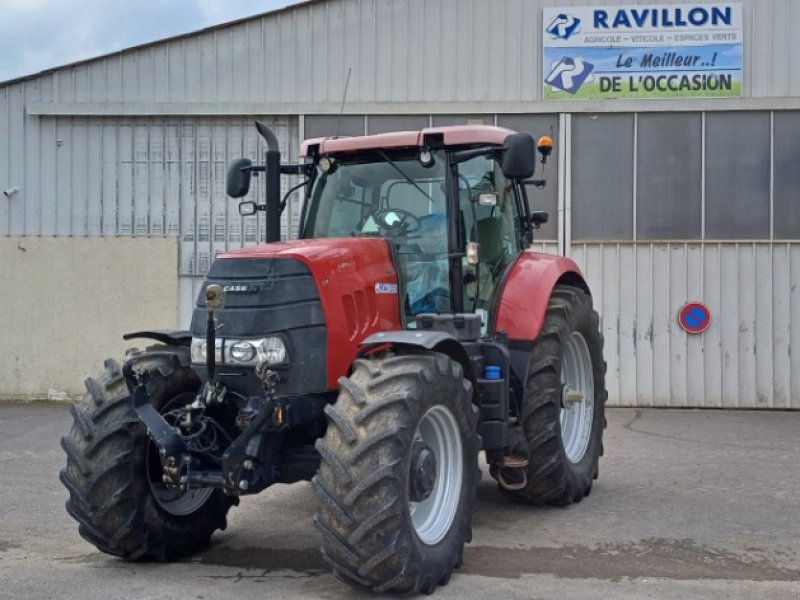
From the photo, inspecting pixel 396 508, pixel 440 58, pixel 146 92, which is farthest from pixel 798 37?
pixel 396 508

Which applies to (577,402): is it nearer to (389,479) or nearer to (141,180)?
(389,479)

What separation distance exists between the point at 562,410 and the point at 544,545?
1.74 meters

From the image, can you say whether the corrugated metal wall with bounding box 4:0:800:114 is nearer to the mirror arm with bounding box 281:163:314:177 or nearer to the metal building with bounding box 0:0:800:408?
the metal building with bounding box 0:0:800:408

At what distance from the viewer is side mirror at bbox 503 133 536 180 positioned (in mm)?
6867

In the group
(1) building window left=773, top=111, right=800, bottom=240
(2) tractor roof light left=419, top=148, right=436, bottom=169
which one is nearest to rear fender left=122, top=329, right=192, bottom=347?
(2) tractor roof light left=419, top=148, right=436, bottom=169

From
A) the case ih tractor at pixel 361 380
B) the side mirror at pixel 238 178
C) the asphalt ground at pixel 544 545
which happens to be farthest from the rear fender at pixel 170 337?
the asphalt ground at pixel 544 545

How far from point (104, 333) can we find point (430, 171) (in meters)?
8.92

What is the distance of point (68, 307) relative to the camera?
48.7 feet

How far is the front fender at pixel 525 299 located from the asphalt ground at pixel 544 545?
133 cm

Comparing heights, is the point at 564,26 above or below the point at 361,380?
above

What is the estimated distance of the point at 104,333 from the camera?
1484cm

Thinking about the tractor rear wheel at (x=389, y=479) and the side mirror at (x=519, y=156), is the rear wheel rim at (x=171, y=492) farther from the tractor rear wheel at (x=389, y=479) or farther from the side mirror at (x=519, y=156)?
the side mirror at (x=519, y=156)

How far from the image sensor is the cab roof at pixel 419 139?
7.06 m

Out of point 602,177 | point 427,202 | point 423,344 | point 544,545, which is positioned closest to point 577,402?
point 544,545
